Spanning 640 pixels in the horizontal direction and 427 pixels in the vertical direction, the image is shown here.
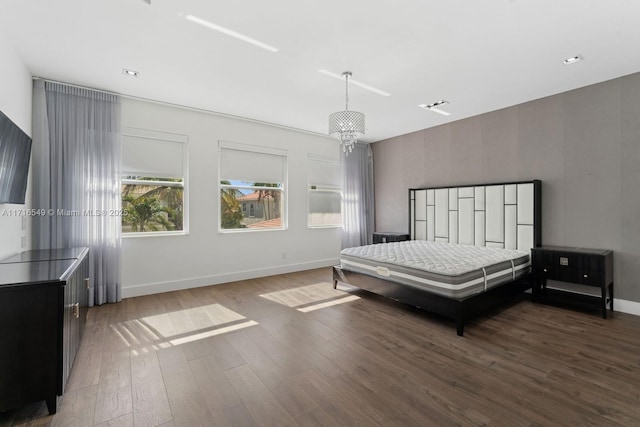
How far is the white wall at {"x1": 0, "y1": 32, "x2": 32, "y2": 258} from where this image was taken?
244 centimetres

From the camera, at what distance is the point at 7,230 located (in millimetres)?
2551

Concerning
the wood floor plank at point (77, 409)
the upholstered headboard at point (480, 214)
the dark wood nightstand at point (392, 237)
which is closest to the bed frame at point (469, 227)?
the upholstered headboard at point (480, 214)

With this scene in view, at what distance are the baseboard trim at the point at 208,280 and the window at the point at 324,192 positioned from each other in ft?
2.89

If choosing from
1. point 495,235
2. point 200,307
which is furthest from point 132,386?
point 495,235

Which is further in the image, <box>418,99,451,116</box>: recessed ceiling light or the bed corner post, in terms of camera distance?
<box>418,99,451,116</box>: recessed ceiling light

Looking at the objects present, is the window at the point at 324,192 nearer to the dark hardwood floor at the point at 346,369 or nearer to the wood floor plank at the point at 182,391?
the dark hardwood floor at the point at 346,369

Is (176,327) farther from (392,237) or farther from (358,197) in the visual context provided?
(358,197)

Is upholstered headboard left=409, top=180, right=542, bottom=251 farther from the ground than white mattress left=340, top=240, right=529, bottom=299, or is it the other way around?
upholstered headboard left=409, top=180, right=542, bottom=251

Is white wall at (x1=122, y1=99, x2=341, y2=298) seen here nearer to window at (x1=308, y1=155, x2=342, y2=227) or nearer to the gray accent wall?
window at (x1=308, y1=155, x2=342, y2=227)

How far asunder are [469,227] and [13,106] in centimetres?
580

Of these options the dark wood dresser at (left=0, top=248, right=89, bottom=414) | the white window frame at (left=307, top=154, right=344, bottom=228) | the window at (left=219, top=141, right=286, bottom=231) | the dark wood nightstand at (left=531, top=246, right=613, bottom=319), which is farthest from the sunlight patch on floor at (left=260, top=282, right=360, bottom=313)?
the dark wood nightstand at (left=531, top=246, right=613, bottom=319)

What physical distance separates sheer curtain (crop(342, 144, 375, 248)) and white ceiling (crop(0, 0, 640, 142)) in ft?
7.31

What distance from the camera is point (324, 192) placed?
237 inches

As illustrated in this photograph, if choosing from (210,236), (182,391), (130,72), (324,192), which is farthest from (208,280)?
(130,72)
